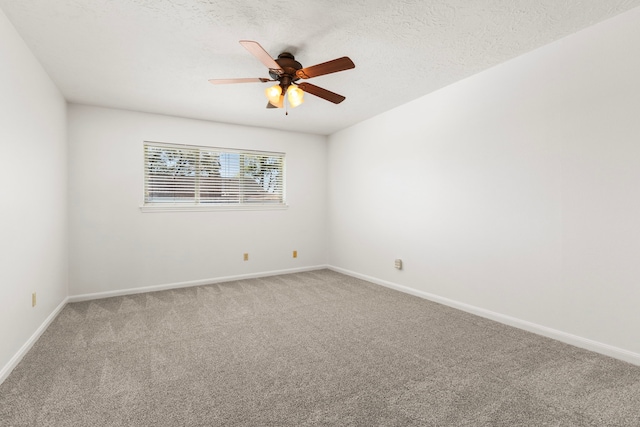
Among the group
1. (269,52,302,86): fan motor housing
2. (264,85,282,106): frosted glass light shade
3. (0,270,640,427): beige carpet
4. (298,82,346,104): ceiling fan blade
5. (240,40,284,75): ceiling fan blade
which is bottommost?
(0,270,640,427): beige carpet

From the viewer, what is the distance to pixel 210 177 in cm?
458

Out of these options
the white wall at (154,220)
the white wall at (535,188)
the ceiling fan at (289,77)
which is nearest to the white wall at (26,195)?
the white wall at (154,220)

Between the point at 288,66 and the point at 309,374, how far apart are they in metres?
2.27

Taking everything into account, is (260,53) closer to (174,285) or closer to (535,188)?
(535,188)

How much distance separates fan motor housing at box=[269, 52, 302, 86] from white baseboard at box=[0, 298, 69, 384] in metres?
2.80

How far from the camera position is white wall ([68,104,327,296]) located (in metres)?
3.75

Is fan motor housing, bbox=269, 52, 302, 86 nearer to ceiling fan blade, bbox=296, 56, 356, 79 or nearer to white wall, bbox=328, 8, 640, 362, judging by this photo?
ceiling fan blade, bbox=296, 56, 356, 79

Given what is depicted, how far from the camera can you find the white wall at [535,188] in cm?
216

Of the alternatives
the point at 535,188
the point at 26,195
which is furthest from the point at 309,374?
the point at 26,195

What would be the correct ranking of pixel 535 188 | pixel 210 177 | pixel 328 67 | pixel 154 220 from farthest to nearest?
pixel 210 177 < pixel 154 220 < pixel 535 188 < pixel 328 67

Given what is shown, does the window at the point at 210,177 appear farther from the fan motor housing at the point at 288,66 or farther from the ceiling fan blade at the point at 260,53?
the ceiling fan blade at the point at 260,53

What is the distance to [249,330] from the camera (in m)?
2.74

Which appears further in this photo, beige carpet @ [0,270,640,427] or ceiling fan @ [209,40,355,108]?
ceiling fan @ [209,40,355,108]

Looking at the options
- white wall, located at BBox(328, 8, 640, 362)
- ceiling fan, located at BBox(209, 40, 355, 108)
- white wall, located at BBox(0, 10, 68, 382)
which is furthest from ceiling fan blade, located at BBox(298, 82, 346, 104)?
white wall, located at BBox(0, 10, 68, 382)
